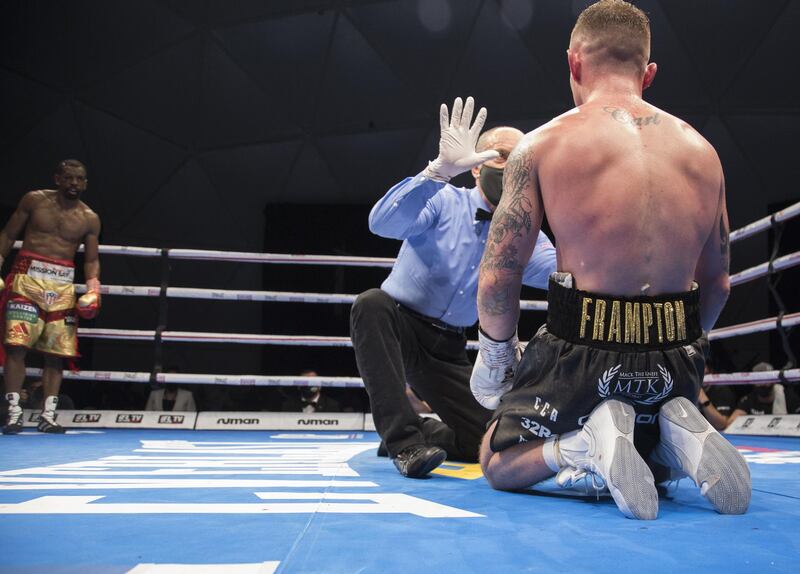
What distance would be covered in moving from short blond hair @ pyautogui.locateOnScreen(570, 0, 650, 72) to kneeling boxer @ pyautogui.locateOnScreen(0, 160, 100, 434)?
3.05 metres

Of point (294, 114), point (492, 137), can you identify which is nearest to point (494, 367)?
point (492, 137)

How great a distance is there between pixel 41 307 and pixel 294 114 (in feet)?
17.3

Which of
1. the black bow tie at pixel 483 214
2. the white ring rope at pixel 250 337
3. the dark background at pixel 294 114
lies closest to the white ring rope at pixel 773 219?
the white ring rope at pixel 250 337

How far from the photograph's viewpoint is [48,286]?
3625mm

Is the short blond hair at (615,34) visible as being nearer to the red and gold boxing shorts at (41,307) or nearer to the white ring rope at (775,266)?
the white ring rope at (775,266)

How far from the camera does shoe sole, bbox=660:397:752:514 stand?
4.05ft

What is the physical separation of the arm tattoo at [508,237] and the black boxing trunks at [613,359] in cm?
11

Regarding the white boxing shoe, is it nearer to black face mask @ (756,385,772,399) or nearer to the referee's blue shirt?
the referee's blue shirt

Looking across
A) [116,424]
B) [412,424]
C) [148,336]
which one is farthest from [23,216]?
[412,424]

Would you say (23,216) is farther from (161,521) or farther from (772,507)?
(772,507)

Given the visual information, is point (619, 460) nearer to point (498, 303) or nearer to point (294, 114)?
point (498, 303)

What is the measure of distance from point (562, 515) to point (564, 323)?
428 millimetres

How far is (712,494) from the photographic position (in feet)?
4.09

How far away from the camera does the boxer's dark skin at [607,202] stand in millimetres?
1386
